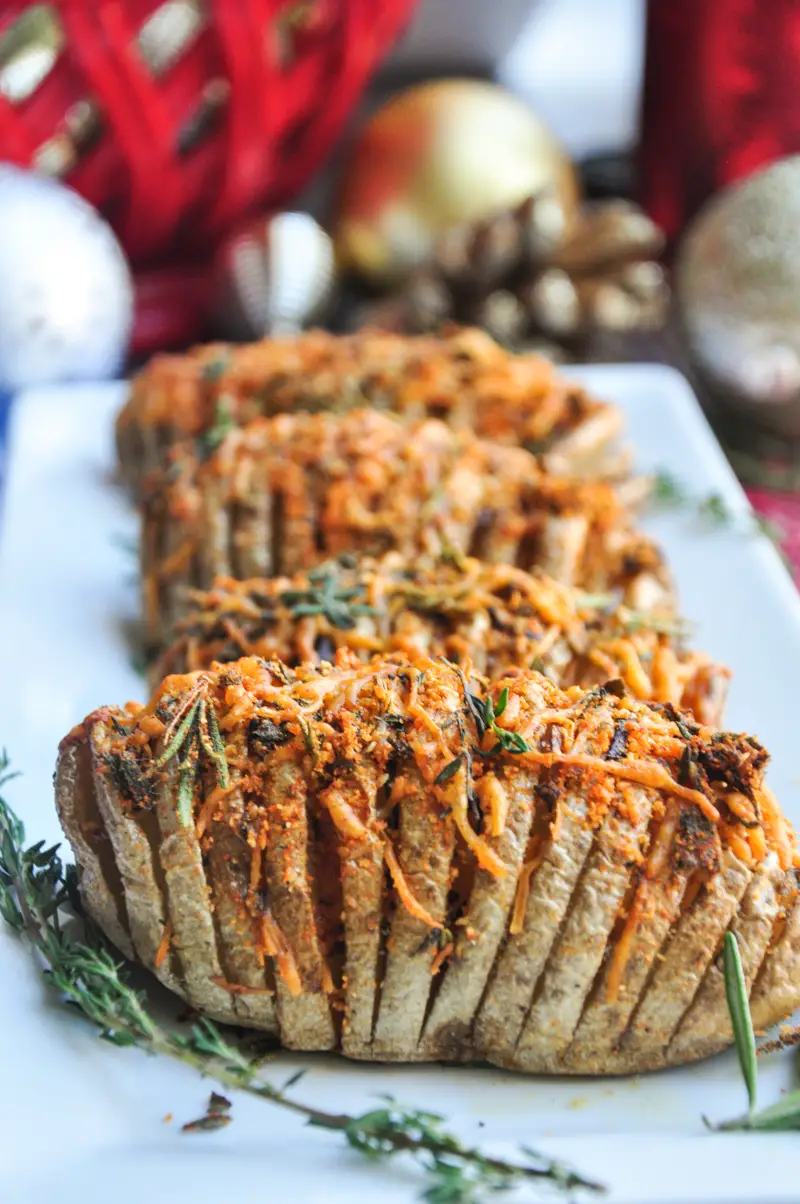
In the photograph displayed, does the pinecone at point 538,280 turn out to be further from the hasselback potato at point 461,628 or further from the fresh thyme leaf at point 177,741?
the fresh thyme leaf at point 177,741

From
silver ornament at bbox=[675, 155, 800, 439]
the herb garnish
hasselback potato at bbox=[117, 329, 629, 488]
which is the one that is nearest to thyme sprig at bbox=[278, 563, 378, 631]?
the herb garnish

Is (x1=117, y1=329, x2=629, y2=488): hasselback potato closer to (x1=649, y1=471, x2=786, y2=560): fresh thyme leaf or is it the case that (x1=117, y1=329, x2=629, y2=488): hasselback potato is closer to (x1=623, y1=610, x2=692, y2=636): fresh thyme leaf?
(x1=649, y1=471, x2=786, y2=560): fresh thyme leaf

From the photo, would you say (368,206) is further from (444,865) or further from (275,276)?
(444,865)

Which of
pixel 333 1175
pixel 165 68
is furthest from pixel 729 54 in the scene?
pixel 333 1175

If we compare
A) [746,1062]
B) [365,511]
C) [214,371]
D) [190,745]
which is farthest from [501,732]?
[214,371]

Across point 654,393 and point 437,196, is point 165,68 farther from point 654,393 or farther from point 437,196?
point 654,393
